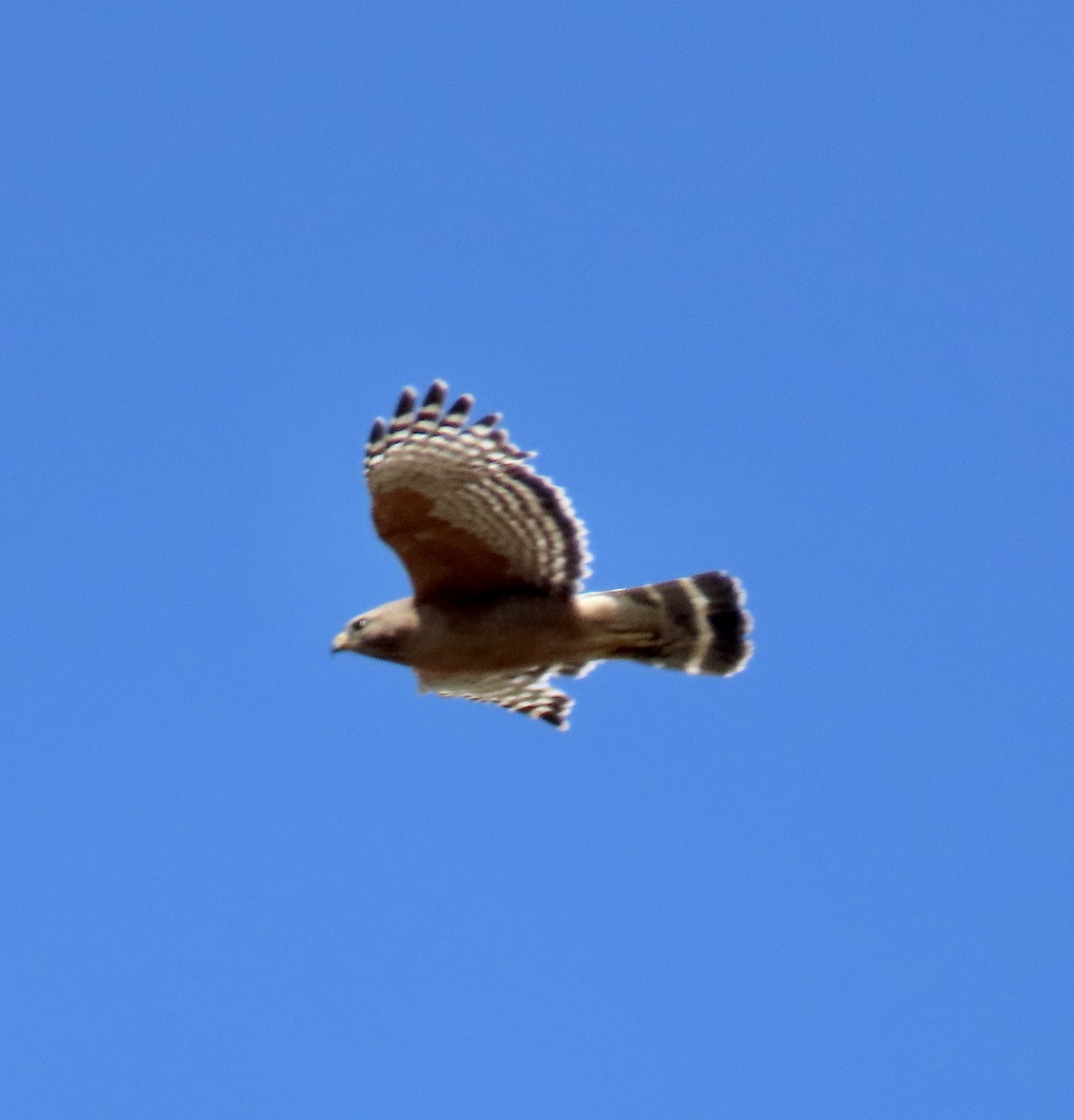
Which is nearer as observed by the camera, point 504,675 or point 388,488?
point 388,488

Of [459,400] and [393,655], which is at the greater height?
[459,400]

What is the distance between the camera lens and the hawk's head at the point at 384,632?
10.4 metres

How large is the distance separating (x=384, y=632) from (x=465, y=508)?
32.6 inches

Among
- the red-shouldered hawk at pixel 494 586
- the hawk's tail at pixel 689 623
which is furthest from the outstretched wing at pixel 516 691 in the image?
the hawk's tail at pixel 689 623

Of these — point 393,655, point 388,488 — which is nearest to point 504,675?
point 393,655

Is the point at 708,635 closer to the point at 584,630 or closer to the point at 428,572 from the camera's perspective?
the point at 584,630

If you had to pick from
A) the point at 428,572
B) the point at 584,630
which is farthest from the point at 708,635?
the point at 428,572

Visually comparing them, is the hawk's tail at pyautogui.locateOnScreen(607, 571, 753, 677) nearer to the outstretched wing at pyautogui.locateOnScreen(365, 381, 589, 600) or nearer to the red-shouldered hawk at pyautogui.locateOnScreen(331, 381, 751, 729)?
the red-shouldered hawk at pyautogui.locateOnScreen(331, 381, 751, 729)

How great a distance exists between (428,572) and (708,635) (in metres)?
1.47

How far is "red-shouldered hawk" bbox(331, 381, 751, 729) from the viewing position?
1003cm

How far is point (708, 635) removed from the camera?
10.5 meters

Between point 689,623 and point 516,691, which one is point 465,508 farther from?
point 516,691

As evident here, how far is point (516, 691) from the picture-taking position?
454 inches

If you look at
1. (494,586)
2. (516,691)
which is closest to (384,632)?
(494,586)
